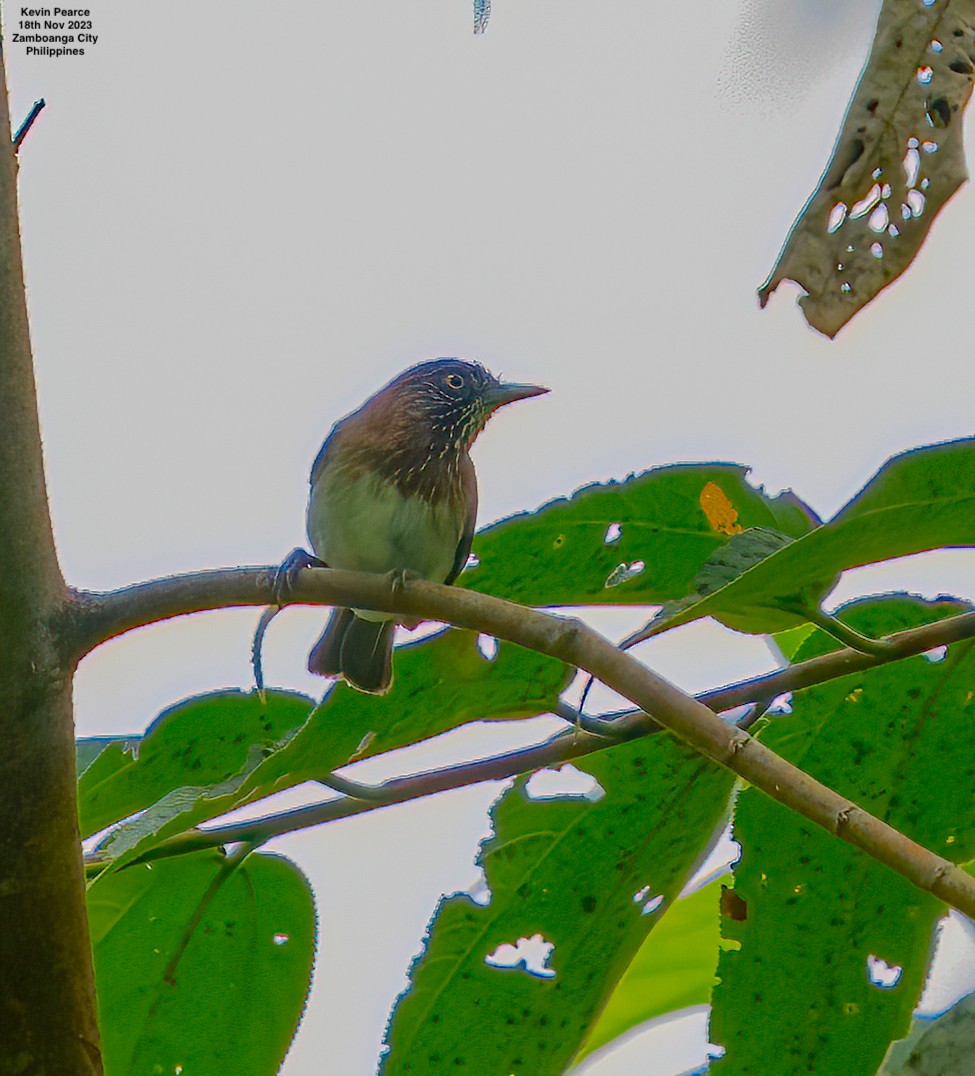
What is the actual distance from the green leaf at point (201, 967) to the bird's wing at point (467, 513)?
982 mm

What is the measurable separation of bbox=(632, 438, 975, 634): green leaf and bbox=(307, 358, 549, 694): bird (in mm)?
1060

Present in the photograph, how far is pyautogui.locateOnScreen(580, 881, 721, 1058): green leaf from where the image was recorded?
7.09 feet

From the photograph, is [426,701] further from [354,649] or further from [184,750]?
[354,649]

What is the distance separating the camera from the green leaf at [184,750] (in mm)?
1649

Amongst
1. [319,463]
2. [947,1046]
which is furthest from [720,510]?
[319,463]

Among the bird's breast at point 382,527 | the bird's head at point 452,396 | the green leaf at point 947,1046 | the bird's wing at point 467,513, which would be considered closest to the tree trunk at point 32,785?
the green leaf at point 947,1046

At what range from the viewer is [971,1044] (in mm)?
1479

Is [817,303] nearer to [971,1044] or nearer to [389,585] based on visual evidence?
[389,585]

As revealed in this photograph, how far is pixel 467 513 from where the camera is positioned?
8.87 ft

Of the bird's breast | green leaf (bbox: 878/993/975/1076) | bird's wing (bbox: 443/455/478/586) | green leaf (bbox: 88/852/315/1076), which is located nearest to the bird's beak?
bird's wing (bbox: 443/455/478/586)

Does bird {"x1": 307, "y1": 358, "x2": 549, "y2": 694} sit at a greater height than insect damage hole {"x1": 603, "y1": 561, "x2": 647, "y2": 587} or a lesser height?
greater

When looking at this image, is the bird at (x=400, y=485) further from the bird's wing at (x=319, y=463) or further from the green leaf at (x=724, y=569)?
the green leaf at (x=724, y=569)

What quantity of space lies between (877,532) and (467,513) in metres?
1.46

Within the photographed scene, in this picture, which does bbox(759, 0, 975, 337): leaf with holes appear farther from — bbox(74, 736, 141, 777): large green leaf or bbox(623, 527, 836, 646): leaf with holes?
bbox(74, 736, 141, 777): large green leaf
